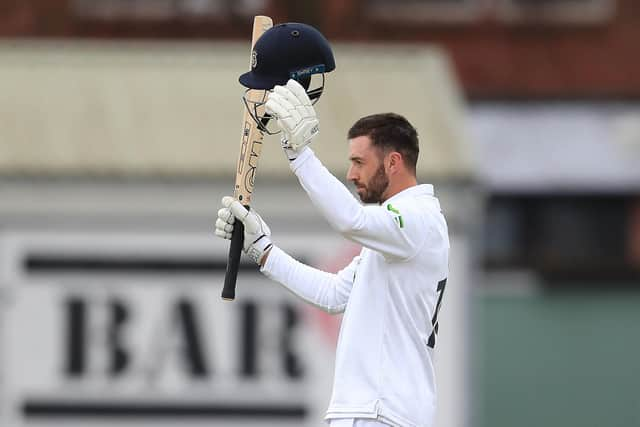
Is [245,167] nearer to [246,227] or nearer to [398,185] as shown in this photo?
[246,227]

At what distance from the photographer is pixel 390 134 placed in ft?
19.7

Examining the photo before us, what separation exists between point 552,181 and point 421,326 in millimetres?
12841

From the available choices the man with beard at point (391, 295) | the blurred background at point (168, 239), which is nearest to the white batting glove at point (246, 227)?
the man with beard at point (391, 295)

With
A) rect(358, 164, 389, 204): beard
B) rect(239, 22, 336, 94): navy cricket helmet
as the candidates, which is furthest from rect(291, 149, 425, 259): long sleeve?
rect(239, 22, 336, 94): navy cricket helmet

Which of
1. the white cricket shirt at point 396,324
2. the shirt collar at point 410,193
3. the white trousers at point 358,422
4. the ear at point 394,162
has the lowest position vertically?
the white trousers at point 358,422

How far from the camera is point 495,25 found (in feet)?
63.5

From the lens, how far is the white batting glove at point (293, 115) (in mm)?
5653

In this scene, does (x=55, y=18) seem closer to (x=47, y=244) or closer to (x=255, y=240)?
(x=47, y=244)

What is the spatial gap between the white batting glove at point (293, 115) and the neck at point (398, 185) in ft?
1.51

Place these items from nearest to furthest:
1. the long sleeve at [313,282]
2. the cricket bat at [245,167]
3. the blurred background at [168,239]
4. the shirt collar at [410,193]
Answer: the shirt collar at [410,193] < the cricket bat at [245,167] < the long sleeve at [313,282] < the blurred background at [168,239]

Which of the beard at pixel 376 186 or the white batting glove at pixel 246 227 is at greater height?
the beard at pixel 376 186

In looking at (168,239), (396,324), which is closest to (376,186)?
(396,324)

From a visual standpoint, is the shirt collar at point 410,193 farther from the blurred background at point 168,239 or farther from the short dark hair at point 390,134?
the blurred background at point 168,239

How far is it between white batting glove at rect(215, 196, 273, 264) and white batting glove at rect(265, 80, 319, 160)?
1.58 ft
